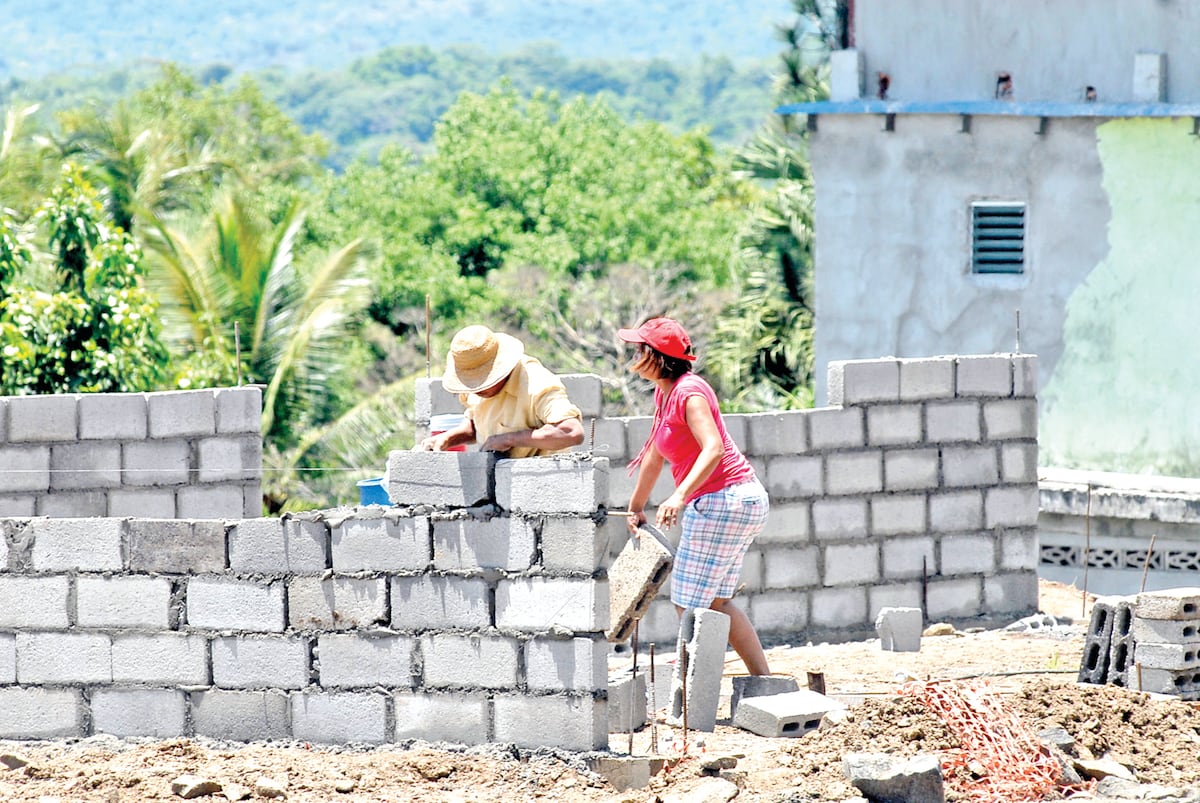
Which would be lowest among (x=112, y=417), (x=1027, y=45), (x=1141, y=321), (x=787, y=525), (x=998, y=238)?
(x=787, y=525)

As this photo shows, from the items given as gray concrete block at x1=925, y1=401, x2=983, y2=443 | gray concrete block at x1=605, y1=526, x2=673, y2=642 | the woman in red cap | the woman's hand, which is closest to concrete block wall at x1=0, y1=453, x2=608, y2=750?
gray concrete block at x1=605, y1=526, x2=673, y2=642

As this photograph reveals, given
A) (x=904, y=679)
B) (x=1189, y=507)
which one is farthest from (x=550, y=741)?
(x=1189, y=507)

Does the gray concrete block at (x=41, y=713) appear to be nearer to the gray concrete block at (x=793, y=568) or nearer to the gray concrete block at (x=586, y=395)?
the gray concrete block at (x=586, y=395)

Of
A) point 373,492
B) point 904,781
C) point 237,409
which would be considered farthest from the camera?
point 237,409

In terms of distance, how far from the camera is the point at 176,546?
647cm

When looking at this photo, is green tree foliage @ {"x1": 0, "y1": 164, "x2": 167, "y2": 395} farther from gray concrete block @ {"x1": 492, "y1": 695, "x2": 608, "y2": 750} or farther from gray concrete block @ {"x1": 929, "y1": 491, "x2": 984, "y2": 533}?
gray concrete block @ {"x1": 492, "y1": 695, "x2": 608, "y2": 750}

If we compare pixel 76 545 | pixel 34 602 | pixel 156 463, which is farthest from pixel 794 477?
pixel 34 602

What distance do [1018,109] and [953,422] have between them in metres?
5.59

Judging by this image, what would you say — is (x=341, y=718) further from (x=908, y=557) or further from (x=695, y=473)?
(x=908, y=557)

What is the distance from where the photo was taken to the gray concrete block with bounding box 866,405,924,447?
909cm

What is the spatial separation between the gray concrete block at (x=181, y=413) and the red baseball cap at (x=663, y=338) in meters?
3.12

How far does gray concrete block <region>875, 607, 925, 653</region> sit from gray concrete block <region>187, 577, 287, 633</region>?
10.5ft

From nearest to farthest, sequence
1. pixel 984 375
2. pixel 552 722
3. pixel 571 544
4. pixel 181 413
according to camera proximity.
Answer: pixel 571 544
pixel 552 722
pixel 181 413
pixel 984 375

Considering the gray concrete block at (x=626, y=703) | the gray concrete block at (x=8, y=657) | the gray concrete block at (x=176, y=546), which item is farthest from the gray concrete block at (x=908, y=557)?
the gray concrete block at (x=8, y=657)
